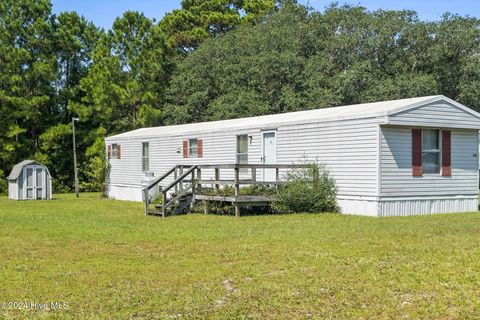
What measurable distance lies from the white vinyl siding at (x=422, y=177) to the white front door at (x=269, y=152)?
378 centimetres

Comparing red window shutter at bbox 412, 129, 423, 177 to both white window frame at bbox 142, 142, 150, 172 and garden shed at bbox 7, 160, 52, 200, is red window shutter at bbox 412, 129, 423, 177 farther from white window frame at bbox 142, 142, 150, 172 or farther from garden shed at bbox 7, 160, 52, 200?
garden shed at bbox 7, 160, 52, 200

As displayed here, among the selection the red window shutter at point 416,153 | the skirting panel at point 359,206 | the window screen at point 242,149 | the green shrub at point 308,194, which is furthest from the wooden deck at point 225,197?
the red window shutter at point 416,153

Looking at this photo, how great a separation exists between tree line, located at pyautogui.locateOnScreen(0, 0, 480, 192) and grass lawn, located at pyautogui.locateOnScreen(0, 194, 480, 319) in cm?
1740

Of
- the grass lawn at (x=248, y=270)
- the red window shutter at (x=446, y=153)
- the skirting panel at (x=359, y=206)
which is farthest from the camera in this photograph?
the red window shutter at (x=446, y=153)

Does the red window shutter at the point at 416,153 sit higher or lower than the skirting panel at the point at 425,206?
higher

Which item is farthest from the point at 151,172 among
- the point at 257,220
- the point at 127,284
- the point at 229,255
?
the point at 127,284

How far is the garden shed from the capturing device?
2434 cm

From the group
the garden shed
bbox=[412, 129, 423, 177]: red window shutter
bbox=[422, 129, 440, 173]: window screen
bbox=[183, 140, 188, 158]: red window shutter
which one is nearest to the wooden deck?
bbox=[412, 129, 423, 177]: red window shutter

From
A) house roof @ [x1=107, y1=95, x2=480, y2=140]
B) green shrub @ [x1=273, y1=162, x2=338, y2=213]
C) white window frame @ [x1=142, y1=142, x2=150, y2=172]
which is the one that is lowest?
green shrub @ [x1=273, y1=162, x2=338, y2=213]

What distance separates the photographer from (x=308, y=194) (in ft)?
52.3

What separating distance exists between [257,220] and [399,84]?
1617 centimetres

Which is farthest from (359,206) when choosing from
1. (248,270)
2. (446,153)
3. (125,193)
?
(125,193)

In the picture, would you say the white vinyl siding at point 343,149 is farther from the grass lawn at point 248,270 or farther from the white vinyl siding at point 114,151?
the white vinyl siding at point 114,151

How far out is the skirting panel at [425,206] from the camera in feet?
50.2
